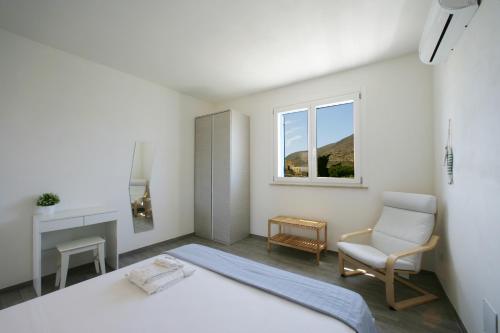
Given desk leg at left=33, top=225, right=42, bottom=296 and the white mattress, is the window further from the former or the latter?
desk leg at left=33, top=225, right=42, bottom=296

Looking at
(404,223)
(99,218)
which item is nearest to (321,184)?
(404,223)

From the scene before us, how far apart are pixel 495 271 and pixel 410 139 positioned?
185 cm

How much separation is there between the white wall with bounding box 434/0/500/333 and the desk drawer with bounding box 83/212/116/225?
346 cm

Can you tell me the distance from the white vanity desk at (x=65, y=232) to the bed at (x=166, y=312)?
48.9 inches

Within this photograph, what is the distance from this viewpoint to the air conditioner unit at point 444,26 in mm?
1321

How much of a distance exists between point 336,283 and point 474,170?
1.68 m

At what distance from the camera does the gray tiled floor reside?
1.73 metres

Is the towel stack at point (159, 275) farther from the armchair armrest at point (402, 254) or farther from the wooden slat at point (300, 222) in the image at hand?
the wooden slat at point (300, 222)

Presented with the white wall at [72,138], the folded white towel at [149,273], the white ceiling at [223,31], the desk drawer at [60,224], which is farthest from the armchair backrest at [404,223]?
the desk drawer at [60,224]

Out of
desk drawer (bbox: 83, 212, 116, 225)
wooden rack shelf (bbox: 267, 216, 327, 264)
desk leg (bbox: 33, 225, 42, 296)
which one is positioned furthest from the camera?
wooden rack shelf (bbox: 267, 216, 327, 264)

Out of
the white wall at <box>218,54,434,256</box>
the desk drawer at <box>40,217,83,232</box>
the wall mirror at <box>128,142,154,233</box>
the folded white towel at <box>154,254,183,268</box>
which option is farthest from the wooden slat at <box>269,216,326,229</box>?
the desk drawer at <box>40,217,83,232</box>

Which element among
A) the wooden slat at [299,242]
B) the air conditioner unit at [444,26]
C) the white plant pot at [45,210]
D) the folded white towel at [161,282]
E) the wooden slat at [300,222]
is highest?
the air conditioner unit at [444,26]

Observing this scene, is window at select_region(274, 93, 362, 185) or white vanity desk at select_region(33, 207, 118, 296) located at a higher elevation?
window at select_region(274, 93, 362, 185)

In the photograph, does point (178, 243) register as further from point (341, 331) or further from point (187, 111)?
point (341, 331)
